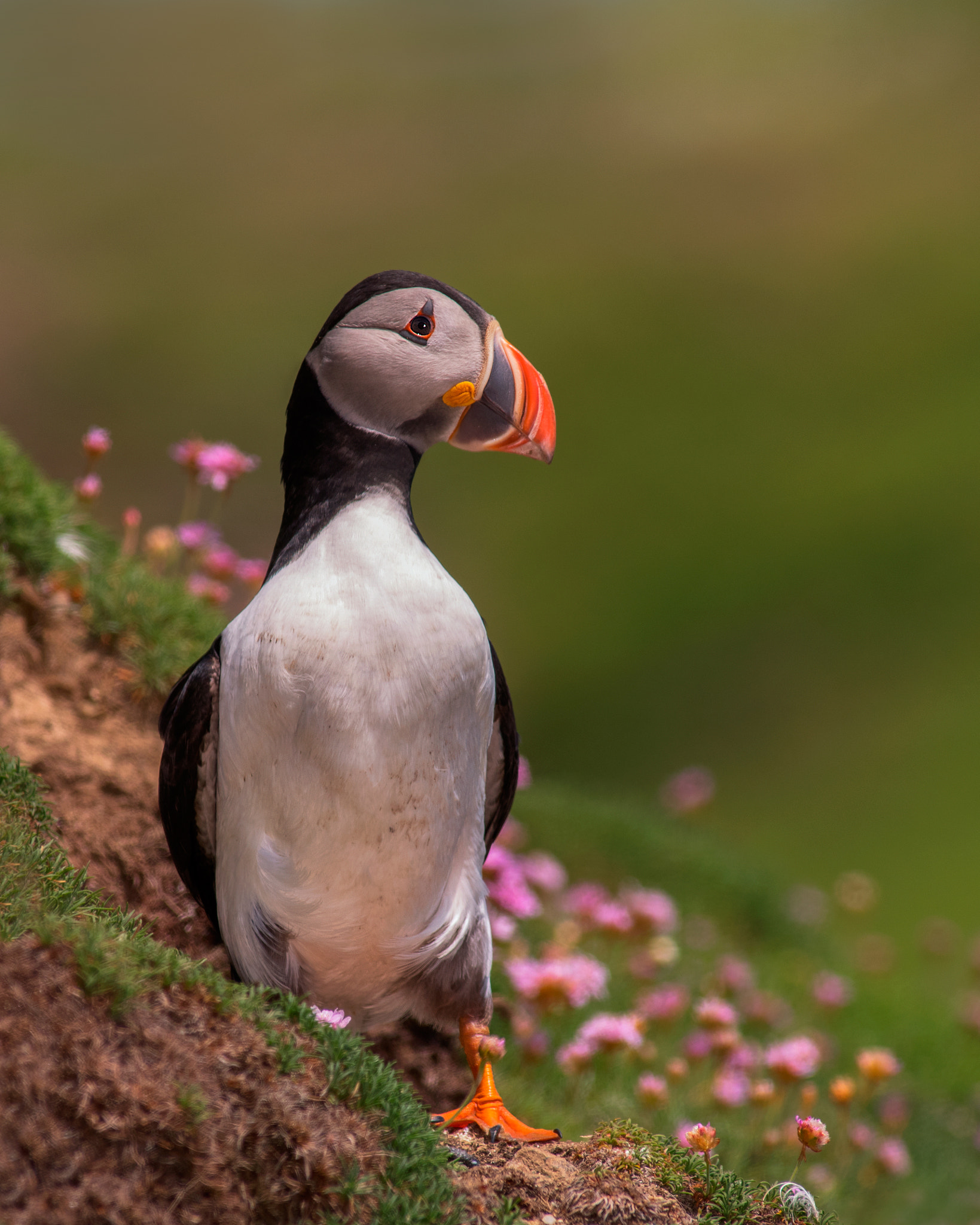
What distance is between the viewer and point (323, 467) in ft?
11.8

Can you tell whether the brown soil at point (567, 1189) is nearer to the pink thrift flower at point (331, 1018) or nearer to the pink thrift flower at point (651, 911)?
the pink thrift flower at point (331, 1018)

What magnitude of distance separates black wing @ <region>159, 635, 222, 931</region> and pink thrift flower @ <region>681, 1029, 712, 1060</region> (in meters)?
2.51

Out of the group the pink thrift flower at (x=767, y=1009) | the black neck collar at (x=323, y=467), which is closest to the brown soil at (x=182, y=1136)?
the black neck collar at (x=323, y=467)

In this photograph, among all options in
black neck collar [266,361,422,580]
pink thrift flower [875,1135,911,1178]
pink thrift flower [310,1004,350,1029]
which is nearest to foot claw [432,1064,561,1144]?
pink thrift flower [310,1004,350,1029]

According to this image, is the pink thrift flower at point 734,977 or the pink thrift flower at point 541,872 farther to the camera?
the pink thrift flower at point 734,977

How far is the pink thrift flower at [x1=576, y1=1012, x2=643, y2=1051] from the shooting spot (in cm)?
427

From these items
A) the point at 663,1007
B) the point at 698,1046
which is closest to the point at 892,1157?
the point at 698,1046

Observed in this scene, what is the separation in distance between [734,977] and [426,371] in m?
4.02

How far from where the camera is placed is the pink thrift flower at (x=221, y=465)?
4719 millimetres

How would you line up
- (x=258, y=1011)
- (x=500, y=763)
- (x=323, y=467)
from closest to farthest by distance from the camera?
(x=258, y=1011)
(x=323, y=467)
(x=500, y=763)

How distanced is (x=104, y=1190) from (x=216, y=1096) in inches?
11.0

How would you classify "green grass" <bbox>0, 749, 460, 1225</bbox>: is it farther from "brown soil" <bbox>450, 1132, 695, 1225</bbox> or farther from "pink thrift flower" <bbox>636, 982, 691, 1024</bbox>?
"pink thrift flower" <bbox>636, 982, 691, 1024</bbox>

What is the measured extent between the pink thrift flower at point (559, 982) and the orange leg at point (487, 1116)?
0.87 meters

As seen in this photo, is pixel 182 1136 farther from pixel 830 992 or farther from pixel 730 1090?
pixel 830 992
